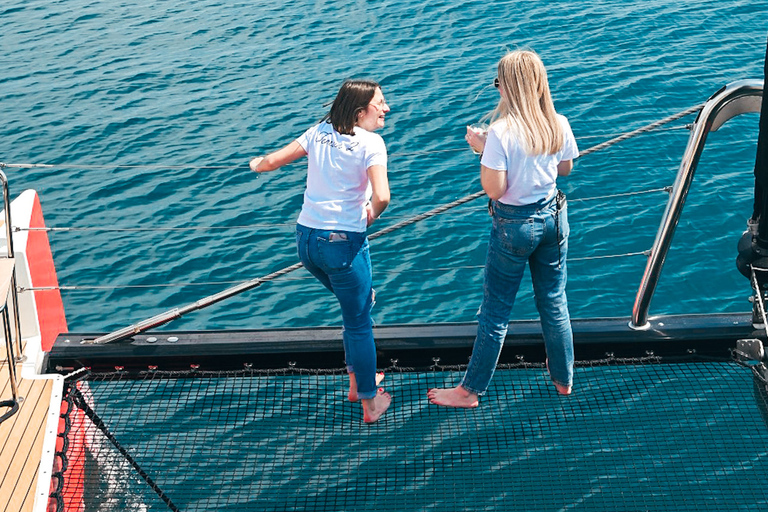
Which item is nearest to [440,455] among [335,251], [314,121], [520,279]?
[520,279]

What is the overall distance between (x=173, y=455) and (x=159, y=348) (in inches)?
35.2

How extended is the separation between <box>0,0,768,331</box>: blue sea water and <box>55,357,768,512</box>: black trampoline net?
102 cm

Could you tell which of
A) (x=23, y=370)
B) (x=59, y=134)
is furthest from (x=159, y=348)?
(x=59, y=134)

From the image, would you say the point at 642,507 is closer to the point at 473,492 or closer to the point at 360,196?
the point at 473,492

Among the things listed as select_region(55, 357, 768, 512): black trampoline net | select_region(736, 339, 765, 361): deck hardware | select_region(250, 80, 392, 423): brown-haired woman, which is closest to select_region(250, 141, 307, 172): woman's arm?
select_region(250, 80, 392, 423): brown-haired woman

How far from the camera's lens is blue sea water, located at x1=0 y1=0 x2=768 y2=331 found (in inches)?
324

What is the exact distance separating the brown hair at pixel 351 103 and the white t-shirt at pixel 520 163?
0.55 meters

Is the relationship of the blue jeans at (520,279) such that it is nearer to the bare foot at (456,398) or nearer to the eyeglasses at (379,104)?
the bare foot at (456,398)

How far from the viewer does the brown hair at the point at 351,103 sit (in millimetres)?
3785

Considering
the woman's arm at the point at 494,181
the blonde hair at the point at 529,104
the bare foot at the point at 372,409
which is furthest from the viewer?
the bare foot at the point at 372,409

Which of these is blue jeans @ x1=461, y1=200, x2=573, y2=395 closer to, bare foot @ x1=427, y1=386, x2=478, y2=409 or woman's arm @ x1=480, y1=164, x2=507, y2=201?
bare foot @ x1=427, y1=386, x2=478, y2=409

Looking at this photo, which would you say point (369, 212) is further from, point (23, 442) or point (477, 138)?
point (23, 442)

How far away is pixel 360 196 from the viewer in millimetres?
3928

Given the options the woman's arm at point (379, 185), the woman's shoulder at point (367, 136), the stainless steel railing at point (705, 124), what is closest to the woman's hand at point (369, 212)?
the woman's arm at point (379, 185)
